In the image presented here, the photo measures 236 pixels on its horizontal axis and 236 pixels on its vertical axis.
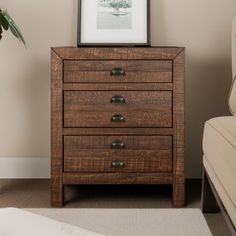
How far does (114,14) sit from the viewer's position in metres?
2.52

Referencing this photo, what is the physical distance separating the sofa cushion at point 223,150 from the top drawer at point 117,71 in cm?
41

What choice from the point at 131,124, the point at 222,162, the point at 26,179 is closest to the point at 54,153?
the point at 131,124

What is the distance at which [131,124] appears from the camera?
2.18 metres

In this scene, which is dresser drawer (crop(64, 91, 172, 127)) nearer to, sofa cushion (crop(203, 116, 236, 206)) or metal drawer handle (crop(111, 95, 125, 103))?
metal drawer handle (crop(111, 95, 125, 103))

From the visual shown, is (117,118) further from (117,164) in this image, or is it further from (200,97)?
(200,97)

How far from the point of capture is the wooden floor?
221 centimetres

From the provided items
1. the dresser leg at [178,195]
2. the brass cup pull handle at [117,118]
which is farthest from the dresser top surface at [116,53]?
the dresser leg at [178,195]

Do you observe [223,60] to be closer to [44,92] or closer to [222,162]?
[44,92]

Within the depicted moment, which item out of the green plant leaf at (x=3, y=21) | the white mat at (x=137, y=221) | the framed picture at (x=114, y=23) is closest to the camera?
the white mat at (x=137, y=221)

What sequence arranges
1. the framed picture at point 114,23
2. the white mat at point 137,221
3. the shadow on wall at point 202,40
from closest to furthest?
the white mat at point 137,221
the framed picture at point 114,23
the shadow on wall at point 202,40

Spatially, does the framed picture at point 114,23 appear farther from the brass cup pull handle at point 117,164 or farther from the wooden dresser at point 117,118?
the brass cup pull handle at point 117,164

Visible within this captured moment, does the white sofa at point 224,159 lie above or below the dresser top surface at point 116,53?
below

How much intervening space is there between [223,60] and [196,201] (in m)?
0.82

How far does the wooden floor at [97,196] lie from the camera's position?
221cm
